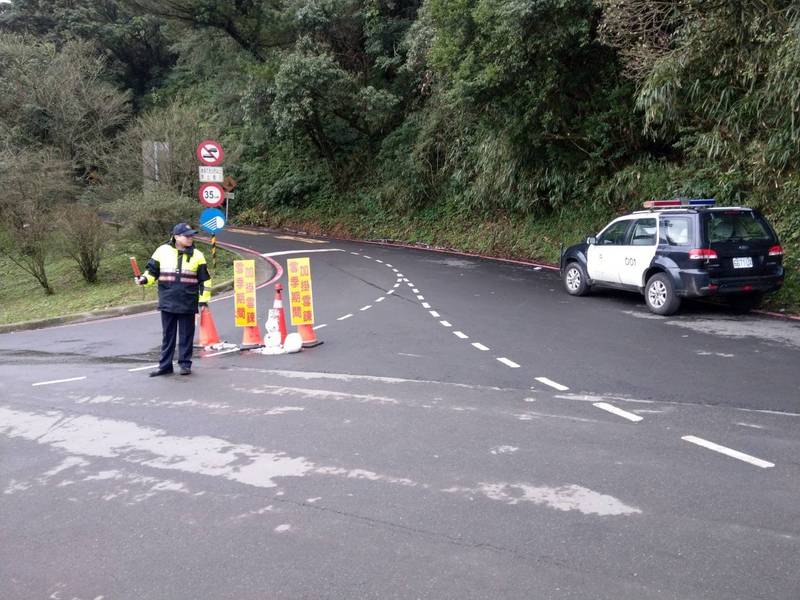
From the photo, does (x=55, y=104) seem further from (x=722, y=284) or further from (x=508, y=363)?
(x=722, y=284)

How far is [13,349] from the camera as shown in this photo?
11344mm

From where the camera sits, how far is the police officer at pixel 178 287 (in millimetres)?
8289

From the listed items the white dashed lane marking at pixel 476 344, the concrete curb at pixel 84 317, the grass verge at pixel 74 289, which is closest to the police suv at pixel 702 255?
the white dashed lane marking at pixel 476 344

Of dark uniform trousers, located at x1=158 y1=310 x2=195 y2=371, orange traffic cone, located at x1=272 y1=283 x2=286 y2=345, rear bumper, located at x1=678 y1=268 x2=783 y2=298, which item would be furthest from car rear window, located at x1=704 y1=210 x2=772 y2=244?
dark uniform trousers, located at x1=158 y1=310 x2=195 y2=371

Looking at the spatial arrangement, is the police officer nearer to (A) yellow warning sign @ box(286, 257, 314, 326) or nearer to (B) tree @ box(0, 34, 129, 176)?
(A) yellow warning sign @ box(286, 257, 314, 326)

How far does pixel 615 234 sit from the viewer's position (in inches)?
521

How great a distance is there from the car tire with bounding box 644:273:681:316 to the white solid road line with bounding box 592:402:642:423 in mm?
5470

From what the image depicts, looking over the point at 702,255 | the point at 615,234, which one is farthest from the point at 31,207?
the point at 702,255

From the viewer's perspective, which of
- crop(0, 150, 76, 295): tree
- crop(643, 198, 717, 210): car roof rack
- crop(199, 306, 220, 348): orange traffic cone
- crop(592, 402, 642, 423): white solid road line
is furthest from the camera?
crop(0, 150, 76, 295): tree

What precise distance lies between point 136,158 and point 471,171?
491 inches

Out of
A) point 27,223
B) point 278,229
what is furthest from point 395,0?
point 27,223

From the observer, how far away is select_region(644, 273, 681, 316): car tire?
449 inches

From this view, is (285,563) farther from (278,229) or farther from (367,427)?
(278,229)

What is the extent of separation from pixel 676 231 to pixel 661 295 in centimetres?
109
